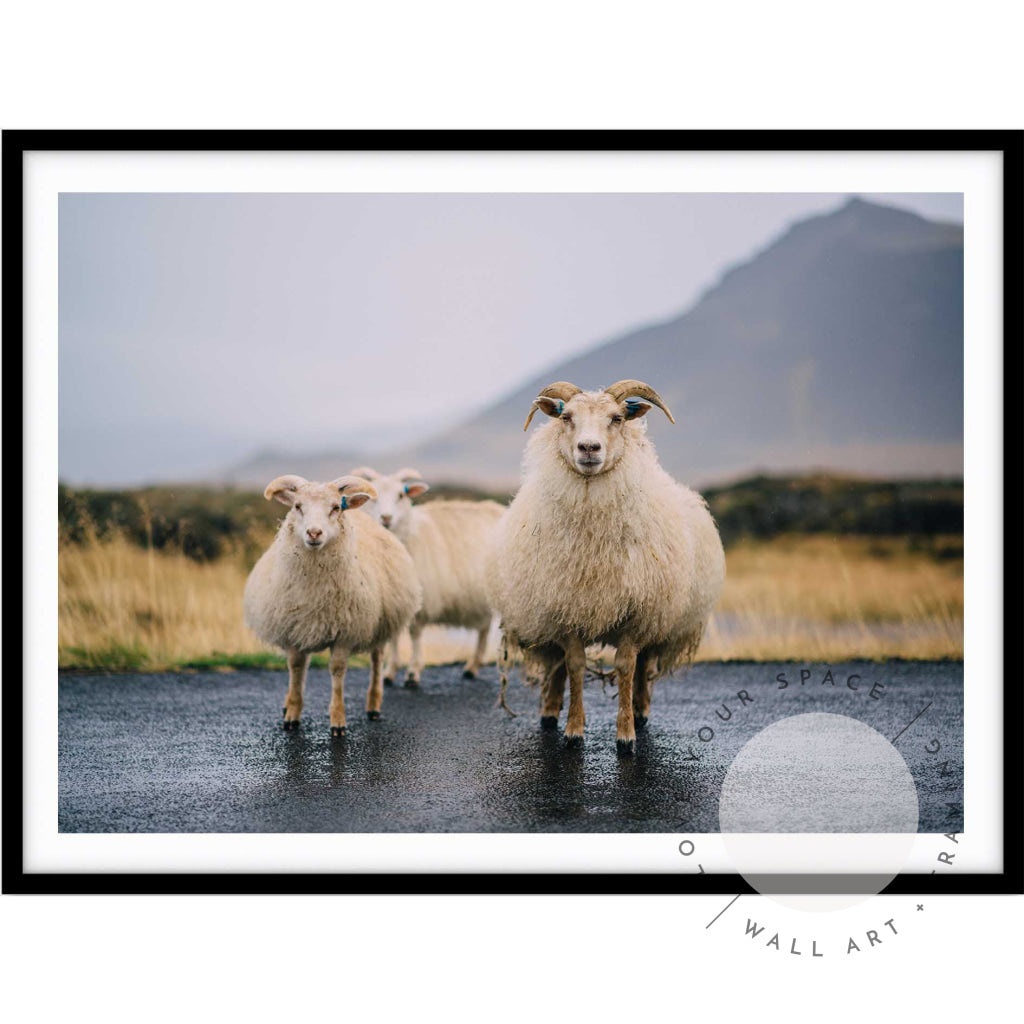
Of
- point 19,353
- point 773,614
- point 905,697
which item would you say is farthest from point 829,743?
point 19,353

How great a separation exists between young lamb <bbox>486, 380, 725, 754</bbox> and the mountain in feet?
3.18

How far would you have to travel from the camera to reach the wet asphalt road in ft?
18.6

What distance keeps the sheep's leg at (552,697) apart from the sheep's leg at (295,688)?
6.02 ft

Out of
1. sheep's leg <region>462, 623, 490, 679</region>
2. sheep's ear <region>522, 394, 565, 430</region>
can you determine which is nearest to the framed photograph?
sheep's ear <region>522, 394, 565, 430</region>

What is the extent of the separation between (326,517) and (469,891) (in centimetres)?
280

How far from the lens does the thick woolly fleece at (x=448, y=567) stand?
32.9 feet

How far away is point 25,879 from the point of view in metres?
5.76

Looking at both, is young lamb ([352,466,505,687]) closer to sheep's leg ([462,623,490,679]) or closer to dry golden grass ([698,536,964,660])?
sheep's leg ([462,623,490,679])

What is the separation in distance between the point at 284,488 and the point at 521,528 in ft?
5.58

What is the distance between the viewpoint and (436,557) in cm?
1015

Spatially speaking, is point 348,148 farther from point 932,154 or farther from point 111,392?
point 932,154

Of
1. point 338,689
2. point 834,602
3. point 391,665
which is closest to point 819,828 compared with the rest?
point 338,689

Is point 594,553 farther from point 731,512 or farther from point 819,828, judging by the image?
point 731,512

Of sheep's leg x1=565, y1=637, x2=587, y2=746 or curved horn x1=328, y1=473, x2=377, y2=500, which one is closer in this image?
sheep's leg x1=565, y1=637, x2=587, y2=746
